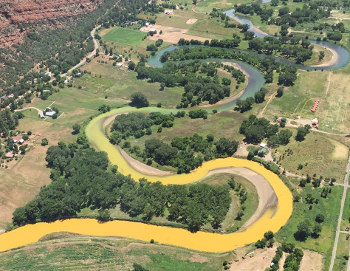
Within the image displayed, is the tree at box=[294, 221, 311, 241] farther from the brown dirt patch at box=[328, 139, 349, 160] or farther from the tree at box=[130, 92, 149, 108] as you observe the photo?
the tree at box=[130, 92, 149, 108]

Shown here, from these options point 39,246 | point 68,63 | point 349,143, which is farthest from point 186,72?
point 39,246

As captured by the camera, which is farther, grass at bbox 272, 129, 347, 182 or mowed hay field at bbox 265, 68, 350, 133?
mowed hay field at bbox 265, 68, 350, 133

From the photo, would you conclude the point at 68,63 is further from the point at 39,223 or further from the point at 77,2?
the point at 39,223

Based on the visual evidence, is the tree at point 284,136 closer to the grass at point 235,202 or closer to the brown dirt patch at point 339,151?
the brown dirt patch at point 339,151

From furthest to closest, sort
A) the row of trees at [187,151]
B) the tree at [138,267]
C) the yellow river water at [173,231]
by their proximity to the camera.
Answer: the row of trees at [187,151] < the yellow river water at [173,231] < the tree at [138,267]

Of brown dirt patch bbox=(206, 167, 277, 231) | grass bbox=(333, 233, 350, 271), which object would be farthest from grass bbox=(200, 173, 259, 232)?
grass bbox=(333, 233, 350, 271)

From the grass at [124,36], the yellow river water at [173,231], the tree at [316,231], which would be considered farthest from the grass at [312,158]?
the grass at [124,36]

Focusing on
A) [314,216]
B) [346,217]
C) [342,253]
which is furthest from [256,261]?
[346,217]

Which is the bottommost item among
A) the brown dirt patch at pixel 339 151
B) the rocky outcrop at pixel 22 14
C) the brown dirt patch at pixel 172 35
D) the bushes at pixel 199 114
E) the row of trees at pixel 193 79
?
the brown dirt patch at pixel 339 151
